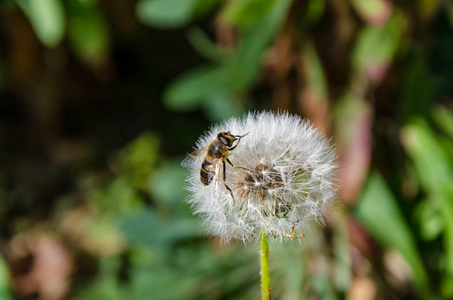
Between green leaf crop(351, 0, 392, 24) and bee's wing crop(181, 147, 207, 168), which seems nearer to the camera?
bee's wing crop(181, 147, 207, 168)

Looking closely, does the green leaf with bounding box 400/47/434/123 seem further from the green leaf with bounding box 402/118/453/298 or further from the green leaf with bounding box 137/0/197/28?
the green leaf with bounding box 137/0/197/28

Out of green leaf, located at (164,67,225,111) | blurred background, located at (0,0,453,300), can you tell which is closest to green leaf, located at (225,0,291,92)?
blurred background, located at (0,0,453,300)

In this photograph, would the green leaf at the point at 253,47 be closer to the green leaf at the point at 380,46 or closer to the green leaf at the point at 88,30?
the green leaf at the point at 380,46

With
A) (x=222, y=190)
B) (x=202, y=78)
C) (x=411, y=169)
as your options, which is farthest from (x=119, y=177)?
(x=222, y=190)

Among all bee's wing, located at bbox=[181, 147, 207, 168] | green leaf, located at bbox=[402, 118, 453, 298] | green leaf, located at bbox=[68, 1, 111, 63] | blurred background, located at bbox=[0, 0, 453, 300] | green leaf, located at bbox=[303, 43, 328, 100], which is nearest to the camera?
bee's wing, located at bbox=[181, 147, 207, 168]

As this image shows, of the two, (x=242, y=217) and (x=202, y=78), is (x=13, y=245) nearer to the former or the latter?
(x=202, y=78)

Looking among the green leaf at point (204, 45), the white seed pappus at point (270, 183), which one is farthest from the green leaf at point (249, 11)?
the white seed pappus at point (270, 183)

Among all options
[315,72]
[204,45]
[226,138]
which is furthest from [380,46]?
[226,138]
